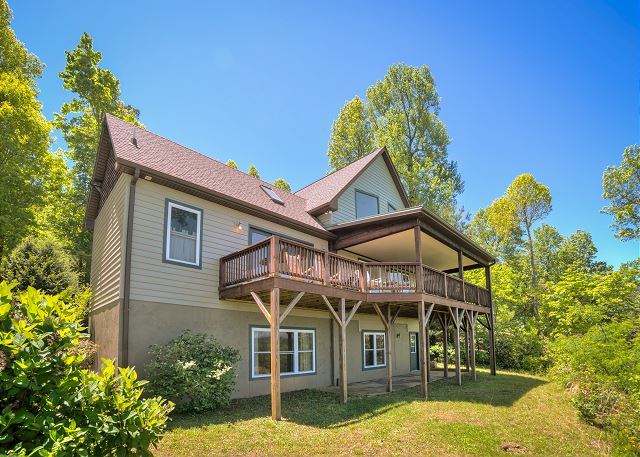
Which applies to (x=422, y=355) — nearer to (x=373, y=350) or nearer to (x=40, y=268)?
(x=373, y=350)

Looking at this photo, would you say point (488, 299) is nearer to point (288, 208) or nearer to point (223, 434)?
point (288, 208)

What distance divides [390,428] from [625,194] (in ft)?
83.7

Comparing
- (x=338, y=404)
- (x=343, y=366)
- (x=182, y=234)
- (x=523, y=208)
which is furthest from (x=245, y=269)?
(x=523, y=208)

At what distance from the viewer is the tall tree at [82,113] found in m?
20.4

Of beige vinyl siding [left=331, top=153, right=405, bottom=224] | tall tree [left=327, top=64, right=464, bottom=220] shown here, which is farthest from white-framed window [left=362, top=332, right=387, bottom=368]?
tall tree [left=327, top=64, right=464, bottom=220]

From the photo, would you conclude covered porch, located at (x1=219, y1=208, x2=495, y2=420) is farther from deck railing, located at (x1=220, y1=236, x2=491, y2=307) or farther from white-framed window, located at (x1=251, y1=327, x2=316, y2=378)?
white-framed window, located at (x1=251, y1=327, x2=316, y2=378)

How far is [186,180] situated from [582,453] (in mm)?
10314

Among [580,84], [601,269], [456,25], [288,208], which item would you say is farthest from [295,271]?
[601,269]

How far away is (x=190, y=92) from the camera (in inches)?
645

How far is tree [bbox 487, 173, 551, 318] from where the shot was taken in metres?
29.5

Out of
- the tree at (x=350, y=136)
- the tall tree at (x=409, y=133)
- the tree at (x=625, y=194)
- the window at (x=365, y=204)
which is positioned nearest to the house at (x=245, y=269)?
the window at (x=365, y=204)

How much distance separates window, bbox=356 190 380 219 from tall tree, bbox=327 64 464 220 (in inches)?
353

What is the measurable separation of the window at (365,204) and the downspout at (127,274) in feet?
32.0

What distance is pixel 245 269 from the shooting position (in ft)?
33.3
